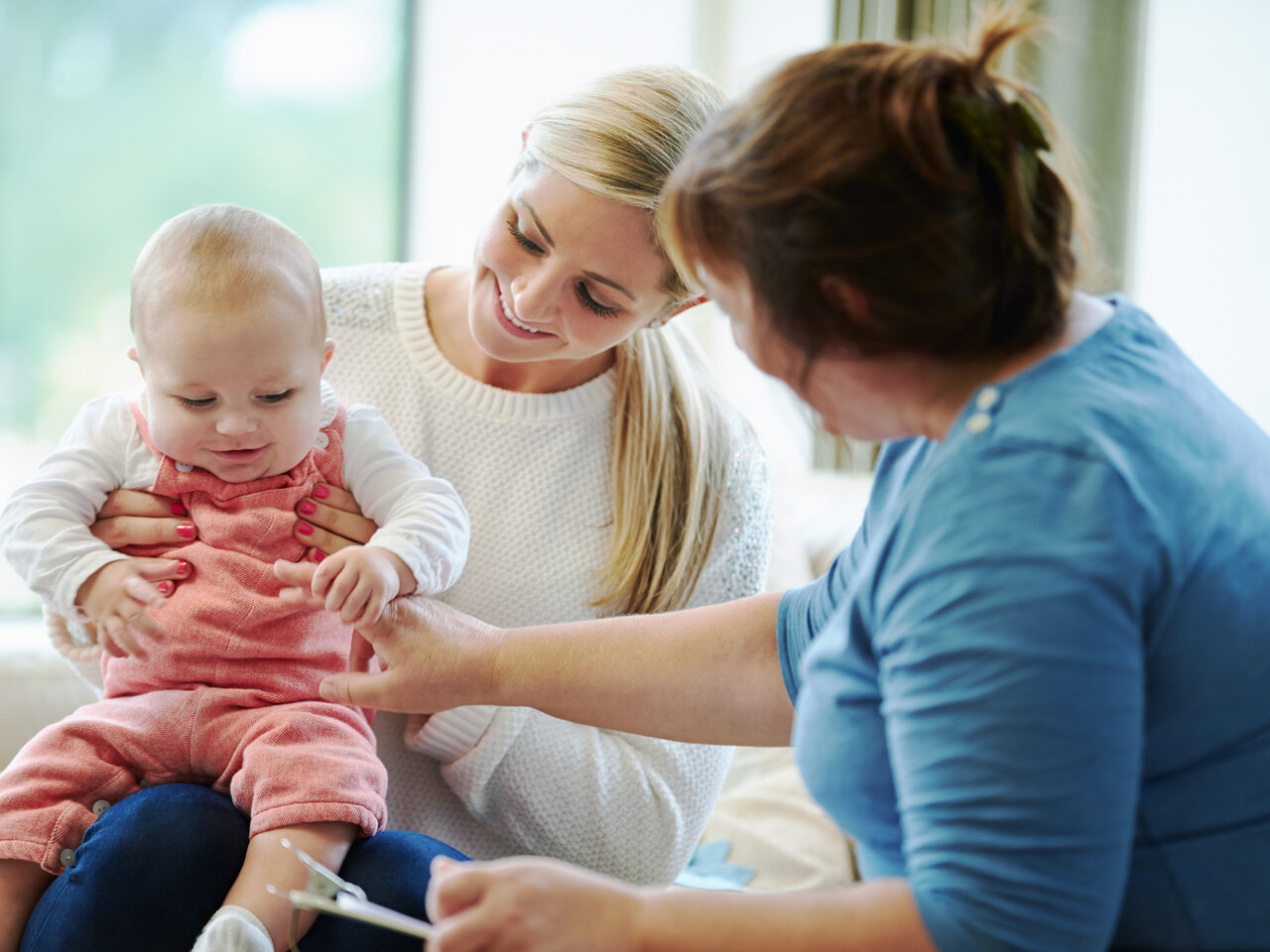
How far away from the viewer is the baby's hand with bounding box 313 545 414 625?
1137 mm

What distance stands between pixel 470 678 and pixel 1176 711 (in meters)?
0.70

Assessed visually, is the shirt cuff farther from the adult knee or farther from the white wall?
the white wall

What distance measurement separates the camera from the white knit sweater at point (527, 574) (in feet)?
4.79

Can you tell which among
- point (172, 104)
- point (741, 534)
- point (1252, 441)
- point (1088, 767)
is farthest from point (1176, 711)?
point (172, 104)

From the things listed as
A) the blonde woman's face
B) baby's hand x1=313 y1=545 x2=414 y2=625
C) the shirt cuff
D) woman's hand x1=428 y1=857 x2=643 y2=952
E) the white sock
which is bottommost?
the shirt cuff

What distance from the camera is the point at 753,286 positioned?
0.85m

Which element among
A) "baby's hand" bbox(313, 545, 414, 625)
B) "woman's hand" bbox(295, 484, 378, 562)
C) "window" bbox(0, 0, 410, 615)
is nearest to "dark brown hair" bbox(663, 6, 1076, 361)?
"baby's hand" bbox(313, 545, 414, 625)

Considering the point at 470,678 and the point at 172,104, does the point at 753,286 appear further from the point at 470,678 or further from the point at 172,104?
the point at 172,104

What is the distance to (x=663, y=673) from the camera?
122 cm

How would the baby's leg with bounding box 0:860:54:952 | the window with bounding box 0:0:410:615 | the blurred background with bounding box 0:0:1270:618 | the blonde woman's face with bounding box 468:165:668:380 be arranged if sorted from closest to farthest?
the baby's leg with bounding box 0:860:54:952 → the blonde woman's face with bounding box 468:165:668:380 → the blurred background with bounding box 0:0:1270:618 → the window with bounding box 0:0:410:615

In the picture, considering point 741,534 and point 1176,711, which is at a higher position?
point 1176,711

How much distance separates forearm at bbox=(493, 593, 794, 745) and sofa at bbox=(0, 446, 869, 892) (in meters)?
0.58

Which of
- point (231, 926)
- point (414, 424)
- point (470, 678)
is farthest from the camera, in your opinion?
point (414, 424)

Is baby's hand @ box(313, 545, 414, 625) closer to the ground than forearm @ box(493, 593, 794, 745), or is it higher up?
higher up
